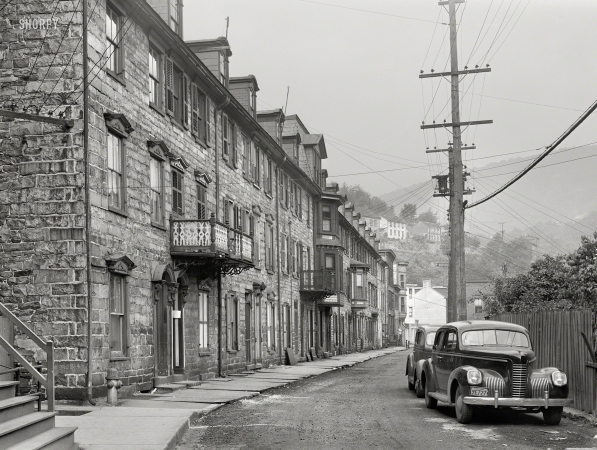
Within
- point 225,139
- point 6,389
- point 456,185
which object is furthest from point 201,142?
point 6,389

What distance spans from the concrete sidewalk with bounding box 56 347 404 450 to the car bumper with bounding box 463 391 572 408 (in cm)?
500

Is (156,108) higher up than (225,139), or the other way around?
(225,139)

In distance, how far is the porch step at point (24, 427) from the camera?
8.80 meters

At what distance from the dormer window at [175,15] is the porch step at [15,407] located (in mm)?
15991

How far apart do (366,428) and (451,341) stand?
3727 millimetres

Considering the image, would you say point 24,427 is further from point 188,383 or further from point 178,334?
point 178,334

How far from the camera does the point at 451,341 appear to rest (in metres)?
16.5

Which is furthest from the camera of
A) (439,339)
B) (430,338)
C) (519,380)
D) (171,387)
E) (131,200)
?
(171,387)

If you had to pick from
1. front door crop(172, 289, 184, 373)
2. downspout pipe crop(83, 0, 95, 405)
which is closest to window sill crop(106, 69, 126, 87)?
downspout pipe crop(83, 0, 95, 405)

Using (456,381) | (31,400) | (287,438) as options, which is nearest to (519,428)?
(456,381)

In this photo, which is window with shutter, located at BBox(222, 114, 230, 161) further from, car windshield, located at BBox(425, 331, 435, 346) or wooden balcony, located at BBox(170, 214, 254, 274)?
car windshield, located at BBox(425, 331, 435, 346)

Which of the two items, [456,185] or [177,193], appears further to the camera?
[456,185]

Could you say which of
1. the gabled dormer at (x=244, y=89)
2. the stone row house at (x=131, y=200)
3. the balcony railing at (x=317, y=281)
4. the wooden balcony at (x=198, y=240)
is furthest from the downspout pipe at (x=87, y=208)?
the balcony railing at (x=317, y=281)

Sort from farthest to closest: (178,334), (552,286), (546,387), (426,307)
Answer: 1. (426,307)
2. (552,286)
3. (178,334)
4. (546,387)
